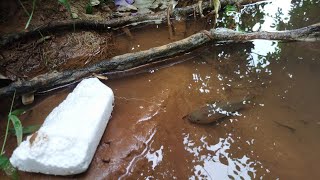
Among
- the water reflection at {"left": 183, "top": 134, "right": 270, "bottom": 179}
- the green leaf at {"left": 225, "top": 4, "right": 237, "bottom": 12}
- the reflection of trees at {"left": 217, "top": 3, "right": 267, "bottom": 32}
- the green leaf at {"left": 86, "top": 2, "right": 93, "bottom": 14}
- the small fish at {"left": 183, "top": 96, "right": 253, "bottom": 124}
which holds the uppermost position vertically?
the green leaf at {"left": 86, "top": 2, "right": 93, "bottom": 14}

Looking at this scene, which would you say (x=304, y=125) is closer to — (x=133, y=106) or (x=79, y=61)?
(x=133, y=106)

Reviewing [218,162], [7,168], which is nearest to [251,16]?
[218,162]

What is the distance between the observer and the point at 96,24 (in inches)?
154

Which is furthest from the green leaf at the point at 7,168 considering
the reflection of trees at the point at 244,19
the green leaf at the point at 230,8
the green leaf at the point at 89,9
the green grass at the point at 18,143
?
the green leaf at the point at 230,8

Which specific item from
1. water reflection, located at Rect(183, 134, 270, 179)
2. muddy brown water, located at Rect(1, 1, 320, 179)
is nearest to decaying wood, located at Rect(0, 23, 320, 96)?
muddy brown water, located at Rect(1, 1, 320, 179)

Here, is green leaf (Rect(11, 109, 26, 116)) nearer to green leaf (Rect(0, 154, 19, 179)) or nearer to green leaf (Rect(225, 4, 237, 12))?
green leaf (Rect(0, 154, 19, 179))

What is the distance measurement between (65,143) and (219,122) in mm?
1314

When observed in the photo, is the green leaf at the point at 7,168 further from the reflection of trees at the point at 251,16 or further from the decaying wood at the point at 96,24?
the reflection of trees at the point at 251,16

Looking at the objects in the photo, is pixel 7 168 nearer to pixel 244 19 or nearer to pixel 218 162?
pixel 218 162

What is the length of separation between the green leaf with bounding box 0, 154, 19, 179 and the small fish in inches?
56.4

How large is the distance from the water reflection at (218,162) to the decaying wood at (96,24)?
1901mm

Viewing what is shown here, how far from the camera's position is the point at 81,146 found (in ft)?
7.64

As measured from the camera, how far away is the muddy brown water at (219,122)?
8.21 feet

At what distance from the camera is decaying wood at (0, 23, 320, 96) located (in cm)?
309
